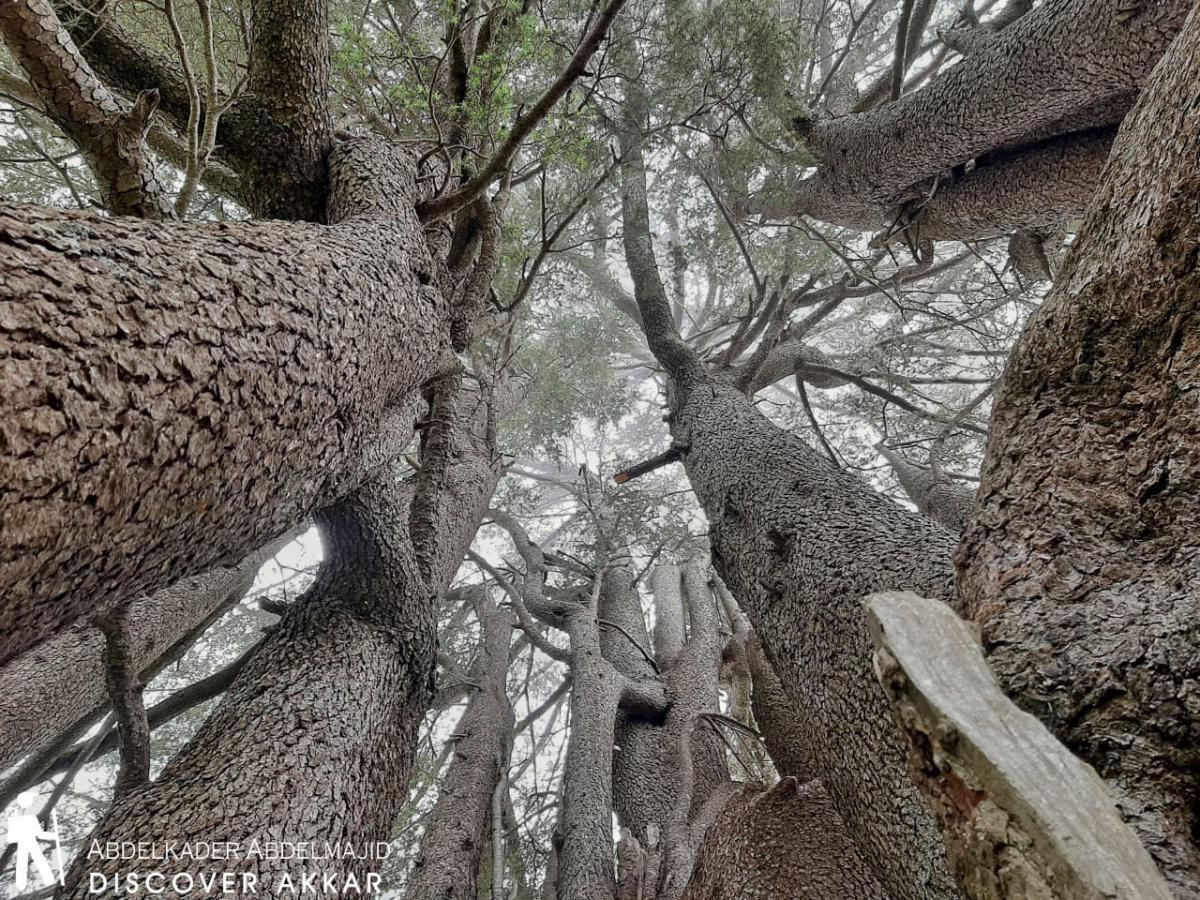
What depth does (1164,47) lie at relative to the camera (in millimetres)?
2072

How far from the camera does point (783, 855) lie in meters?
2.04

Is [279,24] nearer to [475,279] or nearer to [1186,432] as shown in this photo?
[475,279]

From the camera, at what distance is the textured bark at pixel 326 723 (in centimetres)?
130

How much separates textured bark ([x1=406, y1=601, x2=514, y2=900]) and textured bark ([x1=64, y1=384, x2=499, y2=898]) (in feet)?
3.91

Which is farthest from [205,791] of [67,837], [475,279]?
[67,837]

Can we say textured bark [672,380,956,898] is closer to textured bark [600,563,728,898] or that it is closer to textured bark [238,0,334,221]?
textured bark [600,563,728,898]

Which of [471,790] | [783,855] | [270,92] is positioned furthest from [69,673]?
[783,855]

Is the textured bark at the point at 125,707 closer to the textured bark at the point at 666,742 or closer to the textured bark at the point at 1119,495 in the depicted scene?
the textured bark at the point at 666,742

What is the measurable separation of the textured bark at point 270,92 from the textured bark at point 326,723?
102 cm

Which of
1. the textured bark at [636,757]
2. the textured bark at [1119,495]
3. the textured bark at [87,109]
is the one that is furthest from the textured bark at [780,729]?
the textured bark at [87,109]

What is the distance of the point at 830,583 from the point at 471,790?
2.52 m

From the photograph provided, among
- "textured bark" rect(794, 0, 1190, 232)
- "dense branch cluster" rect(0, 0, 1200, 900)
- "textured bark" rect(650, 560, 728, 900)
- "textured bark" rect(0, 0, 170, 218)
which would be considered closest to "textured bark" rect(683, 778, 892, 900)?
"dense branch cluster" rect(0, 0, 1200, 900)

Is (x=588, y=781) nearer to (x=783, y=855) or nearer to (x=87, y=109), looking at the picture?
(x=783, y=855)

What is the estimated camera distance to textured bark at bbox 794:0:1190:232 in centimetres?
217
